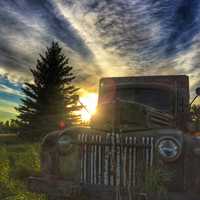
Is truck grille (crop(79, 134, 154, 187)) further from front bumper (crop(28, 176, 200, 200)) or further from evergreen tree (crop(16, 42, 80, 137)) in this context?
evergreen tree (crop(16, 42, 80, 137))

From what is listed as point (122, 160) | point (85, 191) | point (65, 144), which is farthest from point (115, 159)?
point (65, 144)

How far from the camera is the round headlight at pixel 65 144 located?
13.4 ft

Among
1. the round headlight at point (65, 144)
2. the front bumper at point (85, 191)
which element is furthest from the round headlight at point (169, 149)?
the round headlight at point (65, 144)

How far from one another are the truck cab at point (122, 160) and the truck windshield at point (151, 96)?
566 millimetres

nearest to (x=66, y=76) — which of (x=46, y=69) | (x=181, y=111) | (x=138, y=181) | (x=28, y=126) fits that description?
(x=46, y=69)

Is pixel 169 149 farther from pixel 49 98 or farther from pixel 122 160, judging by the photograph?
pixel 49 98

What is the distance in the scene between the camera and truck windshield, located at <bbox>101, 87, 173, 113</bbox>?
17.8 feet

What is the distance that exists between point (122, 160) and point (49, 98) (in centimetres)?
1570

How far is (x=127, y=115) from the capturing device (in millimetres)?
4262

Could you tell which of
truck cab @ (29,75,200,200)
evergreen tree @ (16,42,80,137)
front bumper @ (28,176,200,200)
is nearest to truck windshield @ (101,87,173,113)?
truck cab @ (29,75,200,200)

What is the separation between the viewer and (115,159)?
3635 mm

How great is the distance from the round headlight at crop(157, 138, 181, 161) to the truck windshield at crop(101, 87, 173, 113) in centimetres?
206

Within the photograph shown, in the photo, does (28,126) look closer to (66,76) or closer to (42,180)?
(66,76)

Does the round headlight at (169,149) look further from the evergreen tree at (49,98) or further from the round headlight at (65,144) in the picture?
the evergreen tree at (49,98)
